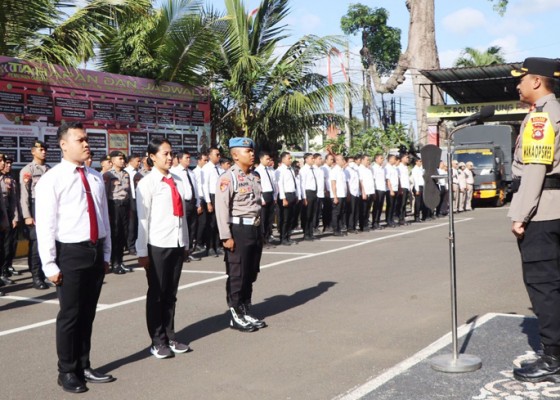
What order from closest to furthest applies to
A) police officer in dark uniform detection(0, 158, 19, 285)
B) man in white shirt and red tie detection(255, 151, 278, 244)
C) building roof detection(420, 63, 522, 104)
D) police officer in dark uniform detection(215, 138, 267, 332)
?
police officer in dark uniform detection(215, 138, 267, 332) < police officer in dark uniform detection(0, 158, 19, 285) < man in white shirt and red tie detection(255, 151, 278, 244) < building roof detection(420, 63, 522, 104)

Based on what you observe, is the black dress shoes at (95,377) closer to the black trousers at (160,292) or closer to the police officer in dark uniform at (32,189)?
the black trousers at (160,292)

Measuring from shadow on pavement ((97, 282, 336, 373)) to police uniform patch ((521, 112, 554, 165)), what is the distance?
11.7 feet

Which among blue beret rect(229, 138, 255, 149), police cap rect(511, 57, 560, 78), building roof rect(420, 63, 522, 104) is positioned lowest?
blue beret rect(229, 138, 255, 149)

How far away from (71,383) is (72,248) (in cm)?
102

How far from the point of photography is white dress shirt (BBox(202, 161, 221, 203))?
44.9 feet

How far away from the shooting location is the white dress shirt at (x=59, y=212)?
5.20m

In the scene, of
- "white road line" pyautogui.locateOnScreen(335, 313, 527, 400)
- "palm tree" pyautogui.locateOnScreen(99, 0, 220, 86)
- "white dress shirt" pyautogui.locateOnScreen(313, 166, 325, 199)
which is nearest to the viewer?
"white road line" pyautogui.locateOnScreen(335, 313, 527, 400)

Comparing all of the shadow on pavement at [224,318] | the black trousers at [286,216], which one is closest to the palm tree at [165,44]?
the black trousers at [286,216]

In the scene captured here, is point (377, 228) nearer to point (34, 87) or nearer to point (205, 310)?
point (34, 87)

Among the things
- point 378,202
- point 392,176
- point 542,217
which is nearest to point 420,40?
point 392,176

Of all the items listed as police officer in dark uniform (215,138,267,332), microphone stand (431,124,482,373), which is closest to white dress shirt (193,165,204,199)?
police officer in dark uniform (215,138,267,332)

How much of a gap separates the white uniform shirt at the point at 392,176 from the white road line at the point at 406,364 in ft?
42.5

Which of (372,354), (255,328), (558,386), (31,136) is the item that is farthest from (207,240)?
(558,386)

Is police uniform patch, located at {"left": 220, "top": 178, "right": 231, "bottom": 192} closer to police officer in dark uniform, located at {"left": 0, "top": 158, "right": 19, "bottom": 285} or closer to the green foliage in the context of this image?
police officer in dark uniform, located at {"left": 0, "top": 158, "right": 19, "bottom": 285}
